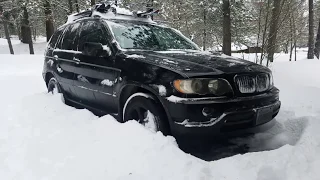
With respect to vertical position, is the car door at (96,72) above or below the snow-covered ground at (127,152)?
above

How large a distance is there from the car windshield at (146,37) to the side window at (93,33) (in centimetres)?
17

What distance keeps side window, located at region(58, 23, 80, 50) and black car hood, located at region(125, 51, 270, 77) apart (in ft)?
5.43

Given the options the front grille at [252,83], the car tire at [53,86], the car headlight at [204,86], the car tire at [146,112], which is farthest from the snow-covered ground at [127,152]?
the car tire at [53,86]

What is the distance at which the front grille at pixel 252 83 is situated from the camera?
3172mm

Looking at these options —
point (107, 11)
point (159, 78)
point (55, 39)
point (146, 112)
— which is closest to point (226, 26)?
point (55, 39)

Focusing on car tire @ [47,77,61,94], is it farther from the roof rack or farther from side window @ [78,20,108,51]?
the roof rack

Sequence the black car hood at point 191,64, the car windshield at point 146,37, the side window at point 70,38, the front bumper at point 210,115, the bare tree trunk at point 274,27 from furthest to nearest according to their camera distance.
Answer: the bare tree trunk at point 274,27 < the side window at point 70,38 < the car windshield at point 146,37 < the black car hood at point 191,64 < the front bumper at point 210,115

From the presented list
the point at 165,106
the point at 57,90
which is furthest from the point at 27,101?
the point at 165,106

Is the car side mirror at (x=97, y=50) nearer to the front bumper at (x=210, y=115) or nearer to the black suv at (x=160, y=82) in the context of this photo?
the black suv at (x=160, y=82)

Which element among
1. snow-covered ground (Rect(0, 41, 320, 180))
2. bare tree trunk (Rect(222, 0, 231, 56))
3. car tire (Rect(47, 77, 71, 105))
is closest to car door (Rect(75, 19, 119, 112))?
snow-covered ground (Rect(0, 41, 320, 180))

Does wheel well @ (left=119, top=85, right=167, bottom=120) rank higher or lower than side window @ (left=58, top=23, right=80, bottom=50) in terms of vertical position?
lower

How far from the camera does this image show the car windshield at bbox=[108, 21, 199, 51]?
4.10m

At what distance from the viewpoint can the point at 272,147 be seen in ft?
11.6

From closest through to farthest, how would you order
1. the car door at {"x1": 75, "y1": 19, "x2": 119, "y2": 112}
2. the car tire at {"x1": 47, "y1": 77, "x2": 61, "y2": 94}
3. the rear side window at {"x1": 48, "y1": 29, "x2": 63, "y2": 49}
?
the car door at {"x1": 75, "y1": 19, "x2": 119, "y2": 112} < the car tire at {"x1": 47, "y1": 77, "x2": 61, "y2": 94} < the rear side window at {"x1": 48, "y1": 29, "x2": 63, "y2": 49}
